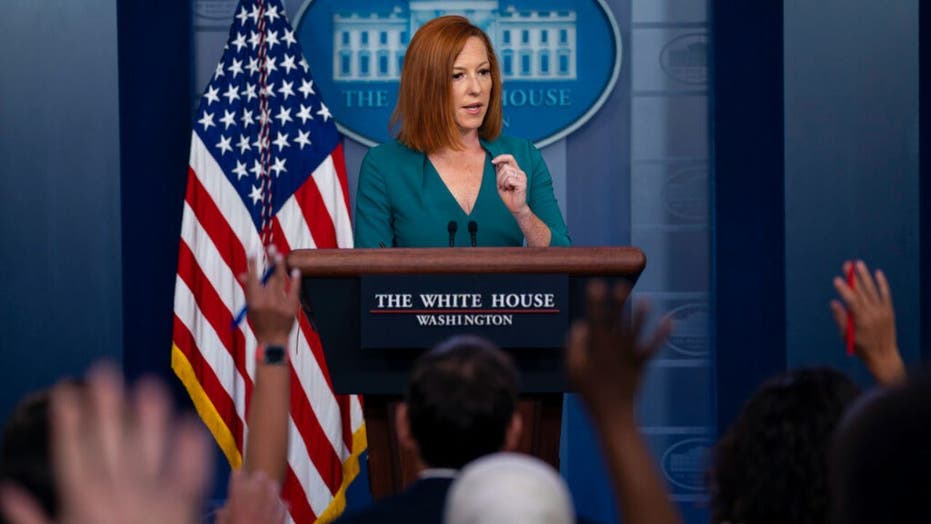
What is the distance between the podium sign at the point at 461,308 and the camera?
2.73 m

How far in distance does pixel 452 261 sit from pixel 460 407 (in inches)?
40.5

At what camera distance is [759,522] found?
165cm

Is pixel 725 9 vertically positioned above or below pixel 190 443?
above

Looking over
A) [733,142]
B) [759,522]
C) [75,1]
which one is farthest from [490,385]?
[75,1]

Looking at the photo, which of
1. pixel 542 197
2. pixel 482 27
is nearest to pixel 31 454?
pixel 542 197

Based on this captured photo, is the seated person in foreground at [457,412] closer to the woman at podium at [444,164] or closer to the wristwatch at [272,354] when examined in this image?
the wristwatch at [272,354]

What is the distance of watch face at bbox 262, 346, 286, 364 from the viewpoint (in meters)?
1.94

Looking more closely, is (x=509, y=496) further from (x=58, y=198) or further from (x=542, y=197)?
(x=58, y=198)

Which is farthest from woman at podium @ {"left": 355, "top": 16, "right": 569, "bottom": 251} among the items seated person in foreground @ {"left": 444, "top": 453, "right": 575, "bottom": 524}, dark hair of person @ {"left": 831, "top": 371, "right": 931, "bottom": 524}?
dark hair of person @ {"left": 831, "top": 371, "right": 931, "bottom": 524}

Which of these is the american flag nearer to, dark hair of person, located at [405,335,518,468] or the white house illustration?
the white house illustration

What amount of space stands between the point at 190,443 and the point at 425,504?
0.86 metres

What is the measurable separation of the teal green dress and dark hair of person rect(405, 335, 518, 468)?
1.66m

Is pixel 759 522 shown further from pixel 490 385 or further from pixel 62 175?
pixel 62 175

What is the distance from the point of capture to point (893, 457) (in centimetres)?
80
